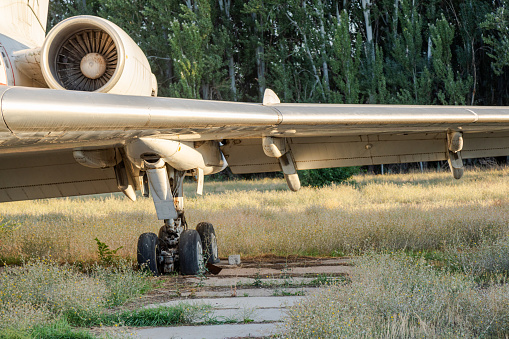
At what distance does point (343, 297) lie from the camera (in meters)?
4.82

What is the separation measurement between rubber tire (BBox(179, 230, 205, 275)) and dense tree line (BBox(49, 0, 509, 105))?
20981 millimetres

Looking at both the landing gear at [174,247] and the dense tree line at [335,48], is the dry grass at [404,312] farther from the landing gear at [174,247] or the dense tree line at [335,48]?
the dense tree line at [335,48]

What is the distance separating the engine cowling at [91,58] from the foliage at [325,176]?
644 inches

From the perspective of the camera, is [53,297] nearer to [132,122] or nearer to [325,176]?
[132,122]

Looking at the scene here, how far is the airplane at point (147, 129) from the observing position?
3.82 m

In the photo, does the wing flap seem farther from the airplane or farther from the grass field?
the grass field

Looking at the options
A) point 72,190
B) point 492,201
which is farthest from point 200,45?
point 72,190

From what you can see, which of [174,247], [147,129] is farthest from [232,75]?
[147,129]

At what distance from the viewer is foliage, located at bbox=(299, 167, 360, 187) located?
21717 millimetres

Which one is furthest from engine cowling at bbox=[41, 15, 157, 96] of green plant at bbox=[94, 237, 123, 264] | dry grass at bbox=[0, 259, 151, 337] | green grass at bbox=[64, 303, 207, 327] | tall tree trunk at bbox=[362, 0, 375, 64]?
tall tree trunk at bbox=[362, 0, 375, 64]

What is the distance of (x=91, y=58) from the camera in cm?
584

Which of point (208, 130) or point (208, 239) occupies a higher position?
point (208, 130)

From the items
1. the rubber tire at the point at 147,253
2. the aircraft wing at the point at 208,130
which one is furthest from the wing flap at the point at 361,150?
the rubber tire at the point at 147,253

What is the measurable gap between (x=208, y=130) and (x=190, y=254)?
2.64 metres
